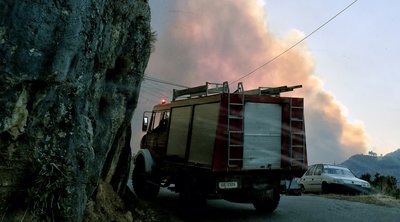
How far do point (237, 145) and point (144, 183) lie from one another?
4.62m

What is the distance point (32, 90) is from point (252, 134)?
225 inches

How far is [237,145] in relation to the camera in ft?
30.9

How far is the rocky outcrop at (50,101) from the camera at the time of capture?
5.24 m

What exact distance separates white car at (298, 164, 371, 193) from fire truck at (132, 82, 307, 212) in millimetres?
8329

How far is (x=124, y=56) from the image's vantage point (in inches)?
310

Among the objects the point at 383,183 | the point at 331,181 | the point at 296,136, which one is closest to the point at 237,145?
the point at 296,136

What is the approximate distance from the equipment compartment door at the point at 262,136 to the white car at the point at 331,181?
8.61 m

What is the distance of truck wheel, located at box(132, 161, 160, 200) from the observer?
12391mm

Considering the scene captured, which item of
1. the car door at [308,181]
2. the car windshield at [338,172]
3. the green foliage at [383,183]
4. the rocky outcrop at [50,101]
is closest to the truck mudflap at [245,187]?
the rocky outcrop at [50,101]

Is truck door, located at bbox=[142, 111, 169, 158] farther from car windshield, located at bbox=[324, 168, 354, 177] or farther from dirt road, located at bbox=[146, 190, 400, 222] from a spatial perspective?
car windshield, located at bbox=[324, 168, 354, 177]

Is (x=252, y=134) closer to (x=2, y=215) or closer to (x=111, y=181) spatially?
(x=111, y=181)

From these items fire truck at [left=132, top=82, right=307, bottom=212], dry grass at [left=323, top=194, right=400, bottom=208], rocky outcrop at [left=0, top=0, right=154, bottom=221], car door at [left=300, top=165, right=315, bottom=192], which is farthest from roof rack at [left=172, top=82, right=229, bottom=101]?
car door at [left=300, top=165, right=315, bottom=192]

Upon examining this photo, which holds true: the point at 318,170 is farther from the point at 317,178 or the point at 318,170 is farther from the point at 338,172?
the point at 338,172

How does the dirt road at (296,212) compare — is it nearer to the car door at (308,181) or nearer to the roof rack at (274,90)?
the roof rack at (274,90)
